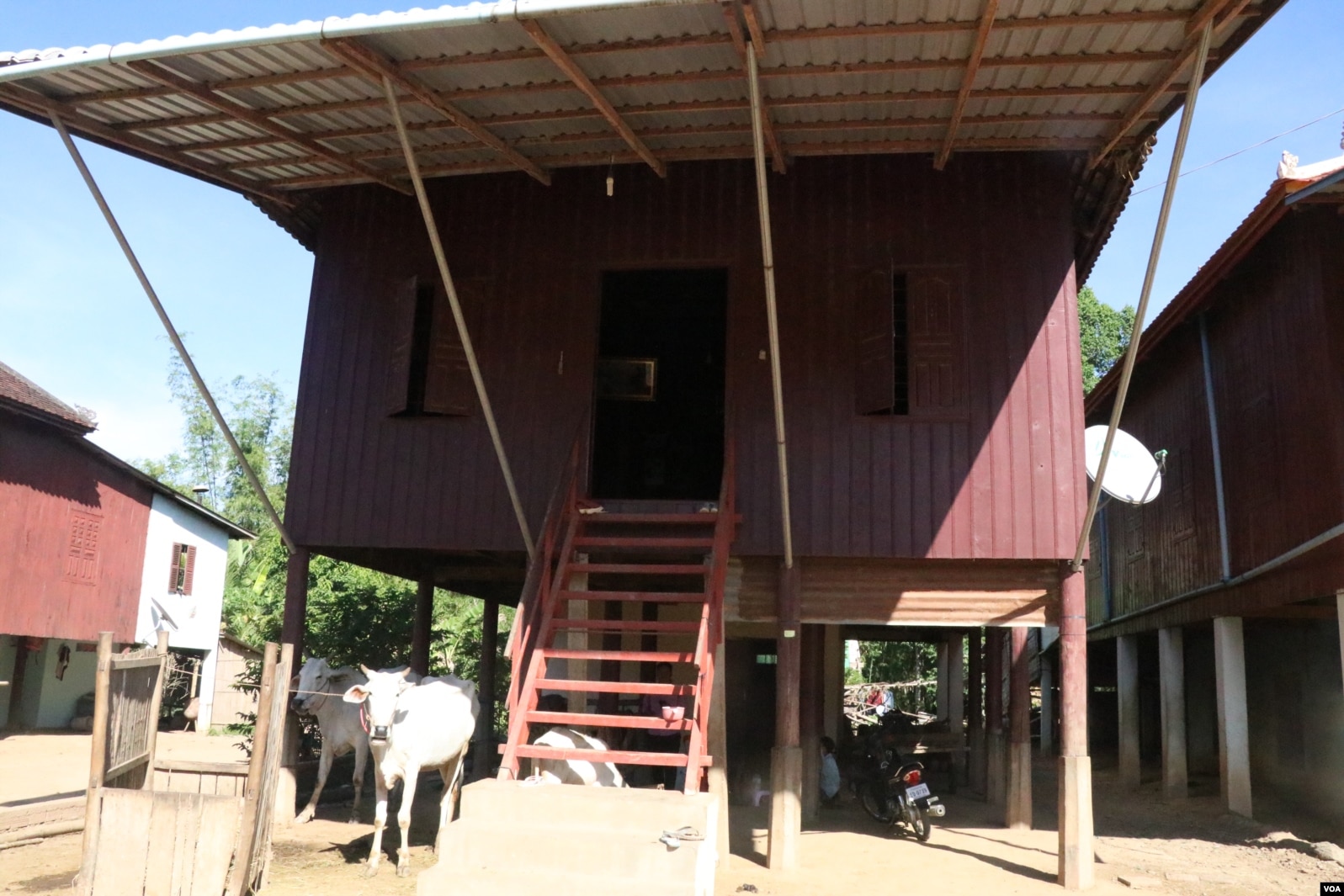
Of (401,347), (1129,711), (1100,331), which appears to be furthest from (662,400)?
(1100,331)

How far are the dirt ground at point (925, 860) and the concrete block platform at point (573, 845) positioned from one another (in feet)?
5.95

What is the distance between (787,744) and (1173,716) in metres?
8.48

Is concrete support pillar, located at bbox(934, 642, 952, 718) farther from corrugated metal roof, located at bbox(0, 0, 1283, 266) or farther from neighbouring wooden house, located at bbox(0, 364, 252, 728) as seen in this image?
neighbouring wooden house, located at bbox(0, 364, 252, 728)

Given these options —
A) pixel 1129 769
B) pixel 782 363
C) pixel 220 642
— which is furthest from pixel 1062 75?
pixel 220 642

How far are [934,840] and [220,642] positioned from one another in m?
22.4

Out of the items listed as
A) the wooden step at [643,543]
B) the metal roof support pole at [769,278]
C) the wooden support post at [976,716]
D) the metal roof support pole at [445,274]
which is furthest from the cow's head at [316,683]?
the wooden support post at [976,716]

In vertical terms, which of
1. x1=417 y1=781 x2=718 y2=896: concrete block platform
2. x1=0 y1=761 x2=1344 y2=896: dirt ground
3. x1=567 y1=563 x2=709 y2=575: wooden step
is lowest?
x1=0 y1=761 x2=1344 y2=896: dirt ground

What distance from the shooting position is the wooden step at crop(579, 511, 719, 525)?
8.52 m

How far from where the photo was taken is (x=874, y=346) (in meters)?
8.82

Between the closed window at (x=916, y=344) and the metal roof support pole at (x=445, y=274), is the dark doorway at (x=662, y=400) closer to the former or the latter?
the metal roof support pole at (x=445, y=274)

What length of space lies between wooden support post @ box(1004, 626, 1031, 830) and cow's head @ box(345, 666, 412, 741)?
6376 mm

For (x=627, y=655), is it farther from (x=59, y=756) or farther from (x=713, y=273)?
(x=59, y=756)

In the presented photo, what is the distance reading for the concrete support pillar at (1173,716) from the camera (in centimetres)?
1417

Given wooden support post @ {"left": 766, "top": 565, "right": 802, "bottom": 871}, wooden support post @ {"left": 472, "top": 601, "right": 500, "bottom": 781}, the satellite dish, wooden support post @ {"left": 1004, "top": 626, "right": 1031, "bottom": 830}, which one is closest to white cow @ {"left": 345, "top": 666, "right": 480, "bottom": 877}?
wooden support post @ {"left": 766, "top": 565, "right": 802, "bottom": 871}
